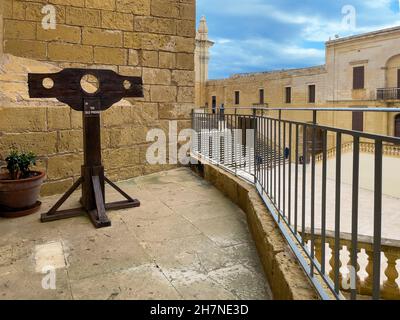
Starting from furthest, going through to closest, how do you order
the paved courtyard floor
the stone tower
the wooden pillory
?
the stone tower, the wooden pillory, the paved courtyard floor

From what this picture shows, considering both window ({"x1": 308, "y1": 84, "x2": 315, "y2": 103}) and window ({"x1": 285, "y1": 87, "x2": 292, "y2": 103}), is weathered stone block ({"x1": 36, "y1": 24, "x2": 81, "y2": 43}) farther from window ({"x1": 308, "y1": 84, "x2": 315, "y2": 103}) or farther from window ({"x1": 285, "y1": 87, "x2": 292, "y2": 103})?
window ({"x1": 285, "y1": 87, "x2": 292, "y2": 103})

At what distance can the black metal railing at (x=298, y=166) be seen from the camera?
1.25 meters

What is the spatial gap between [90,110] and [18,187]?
1021mm

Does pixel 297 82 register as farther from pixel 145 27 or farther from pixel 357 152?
pixel 357 152

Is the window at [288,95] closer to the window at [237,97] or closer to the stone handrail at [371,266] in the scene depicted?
the window at [237,97]

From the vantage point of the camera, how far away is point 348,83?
77.1ft

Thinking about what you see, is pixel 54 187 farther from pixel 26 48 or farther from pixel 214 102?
pixel 214 102

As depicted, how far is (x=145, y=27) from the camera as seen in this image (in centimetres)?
483

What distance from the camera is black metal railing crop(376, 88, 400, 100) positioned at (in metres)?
21.1

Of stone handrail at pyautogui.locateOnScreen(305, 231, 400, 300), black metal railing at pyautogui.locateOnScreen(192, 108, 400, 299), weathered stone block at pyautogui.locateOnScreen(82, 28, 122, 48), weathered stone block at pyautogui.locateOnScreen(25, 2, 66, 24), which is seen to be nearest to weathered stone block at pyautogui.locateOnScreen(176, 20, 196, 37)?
weathered stone block at pyautogui.locateOnScreen(82, 28, 122, 48)

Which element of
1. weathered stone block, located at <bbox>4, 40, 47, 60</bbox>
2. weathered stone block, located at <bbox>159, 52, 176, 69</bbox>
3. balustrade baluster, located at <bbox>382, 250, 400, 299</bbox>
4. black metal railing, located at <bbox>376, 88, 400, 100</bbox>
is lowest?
balustrade baluster, located at <bbox>382, 250, 400, 299</bbox>

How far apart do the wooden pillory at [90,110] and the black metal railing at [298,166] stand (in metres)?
1.42

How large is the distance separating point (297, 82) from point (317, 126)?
25.8m

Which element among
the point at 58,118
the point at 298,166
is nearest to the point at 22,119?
the point at 58,118
